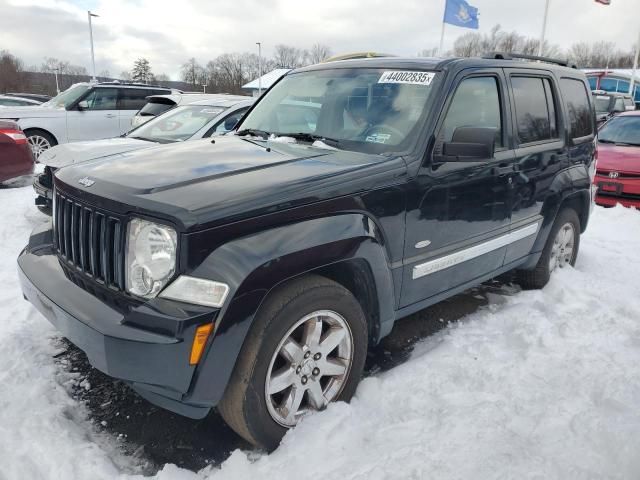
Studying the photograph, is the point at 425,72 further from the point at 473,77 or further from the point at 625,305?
the point at 625,305

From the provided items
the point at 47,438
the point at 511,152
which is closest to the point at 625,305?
the point at 511,152

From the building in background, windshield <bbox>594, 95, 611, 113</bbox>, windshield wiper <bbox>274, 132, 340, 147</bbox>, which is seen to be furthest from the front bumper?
the building in background

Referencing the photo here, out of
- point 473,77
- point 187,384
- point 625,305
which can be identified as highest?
point 473,77

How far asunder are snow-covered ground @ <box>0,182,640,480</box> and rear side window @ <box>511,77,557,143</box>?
143cm

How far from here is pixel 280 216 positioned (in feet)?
7.38

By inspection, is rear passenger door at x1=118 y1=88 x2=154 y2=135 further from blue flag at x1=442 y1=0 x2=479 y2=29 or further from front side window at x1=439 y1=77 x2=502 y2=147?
blue flag at x1=442 y1=0 x2=479 y2=29

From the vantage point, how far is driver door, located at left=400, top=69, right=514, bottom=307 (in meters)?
2.96

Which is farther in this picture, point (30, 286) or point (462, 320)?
point (462, 320)

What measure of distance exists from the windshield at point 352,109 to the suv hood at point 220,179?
0.21 metres

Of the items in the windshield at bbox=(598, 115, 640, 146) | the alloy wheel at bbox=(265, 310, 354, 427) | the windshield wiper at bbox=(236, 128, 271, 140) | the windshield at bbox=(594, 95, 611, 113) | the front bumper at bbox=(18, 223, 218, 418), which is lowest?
the alloy wheel at bbox=(265, 310, 354, 427)

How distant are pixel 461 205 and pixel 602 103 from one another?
17687mm

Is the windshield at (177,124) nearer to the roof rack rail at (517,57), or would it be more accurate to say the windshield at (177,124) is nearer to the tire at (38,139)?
the roof rack rail at (517,57)

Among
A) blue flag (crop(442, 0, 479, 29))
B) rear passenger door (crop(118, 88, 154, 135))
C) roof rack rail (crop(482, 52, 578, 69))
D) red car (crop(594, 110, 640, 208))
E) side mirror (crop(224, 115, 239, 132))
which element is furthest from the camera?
blue flag (crop(442, 0, 479, 29))

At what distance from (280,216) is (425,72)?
1.63 m
